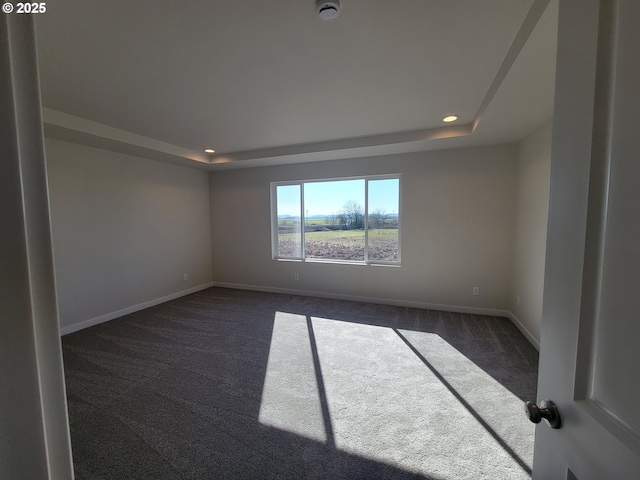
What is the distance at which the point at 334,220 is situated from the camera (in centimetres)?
490

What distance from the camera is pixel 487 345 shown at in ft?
9.92

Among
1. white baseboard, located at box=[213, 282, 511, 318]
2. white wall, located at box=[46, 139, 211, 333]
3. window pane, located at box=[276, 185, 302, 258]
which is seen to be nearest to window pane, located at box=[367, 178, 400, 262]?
white baseboard, located at box=[213, 282, 511, 318]

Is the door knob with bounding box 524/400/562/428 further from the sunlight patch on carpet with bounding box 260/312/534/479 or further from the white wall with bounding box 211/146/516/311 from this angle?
the white wall with bounding box 211/146/516/311

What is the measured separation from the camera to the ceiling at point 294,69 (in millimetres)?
1535

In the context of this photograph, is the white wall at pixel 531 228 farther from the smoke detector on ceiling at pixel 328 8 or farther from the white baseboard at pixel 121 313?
the white baseboard at pixel 121 313

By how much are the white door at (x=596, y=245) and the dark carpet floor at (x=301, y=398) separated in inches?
50.3

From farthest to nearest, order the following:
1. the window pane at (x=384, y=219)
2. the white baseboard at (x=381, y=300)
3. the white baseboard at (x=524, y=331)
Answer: the window pane at (x=384, y=219), the white baseboard at (x=381, y=300), the white baseboard at (x=524, y=331)

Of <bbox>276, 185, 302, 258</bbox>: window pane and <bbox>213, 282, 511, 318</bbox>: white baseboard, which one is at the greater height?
<bbox>276, 185, 302, 258</bbox>: window pane

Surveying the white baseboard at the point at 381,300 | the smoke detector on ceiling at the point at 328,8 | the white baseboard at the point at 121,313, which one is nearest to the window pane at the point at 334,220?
the white baseboard at the point at 381,300

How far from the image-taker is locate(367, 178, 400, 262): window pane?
436 cm

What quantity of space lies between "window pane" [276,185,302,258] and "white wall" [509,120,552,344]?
3.36 metres

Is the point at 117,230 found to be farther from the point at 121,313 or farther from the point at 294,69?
the point at 294,69

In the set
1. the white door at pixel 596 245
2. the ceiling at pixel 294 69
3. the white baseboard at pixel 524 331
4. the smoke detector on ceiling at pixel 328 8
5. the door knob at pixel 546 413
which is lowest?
the white baseboard at pixel 524 331

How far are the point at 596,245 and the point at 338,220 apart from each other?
4320 mm
